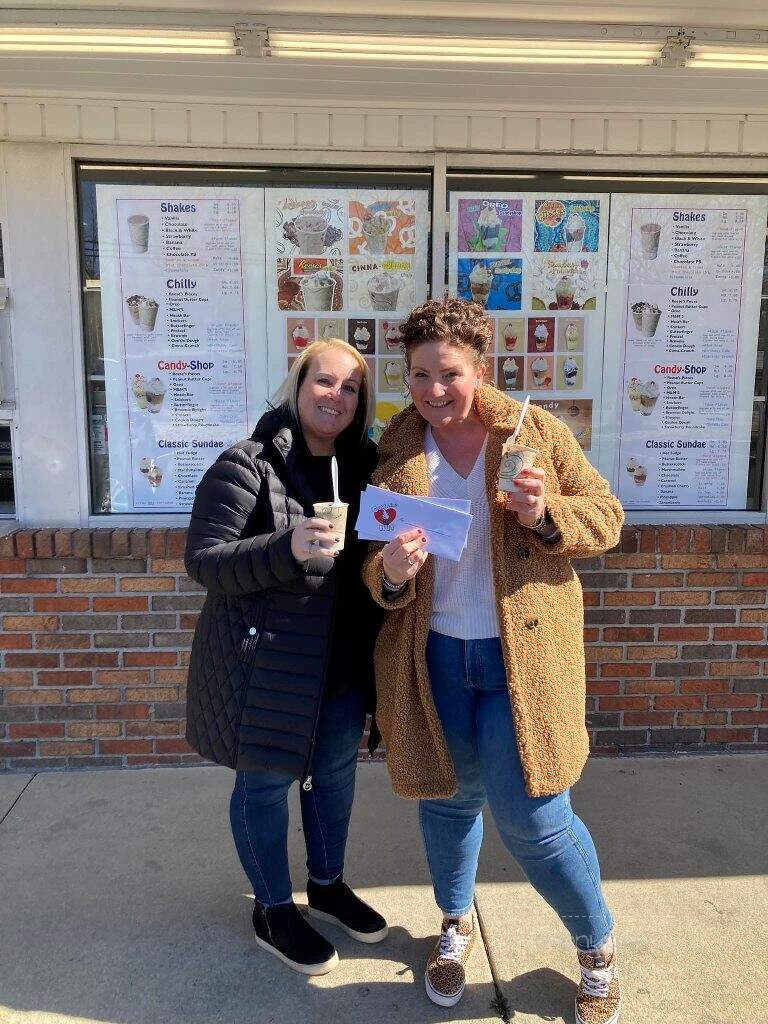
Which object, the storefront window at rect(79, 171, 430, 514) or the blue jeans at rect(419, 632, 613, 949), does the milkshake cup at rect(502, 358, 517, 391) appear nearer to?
the storefront window at rect(79, 171, 430, 514)

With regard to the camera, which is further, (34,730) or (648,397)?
(648,397)

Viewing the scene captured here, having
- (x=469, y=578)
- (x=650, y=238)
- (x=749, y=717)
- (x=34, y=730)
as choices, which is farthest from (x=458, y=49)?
(x=34, y=730)

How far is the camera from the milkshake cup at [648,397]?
3.66m

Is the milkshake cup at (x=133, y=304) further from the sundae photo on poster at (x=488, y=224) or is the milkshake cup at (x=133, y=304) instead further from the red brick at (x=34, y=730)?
the red brick at (x=34, y=730)

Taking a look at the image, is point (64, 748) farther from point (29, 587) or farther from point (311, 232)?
point (311, 232)

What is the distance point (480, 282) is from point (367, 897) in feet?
8.33

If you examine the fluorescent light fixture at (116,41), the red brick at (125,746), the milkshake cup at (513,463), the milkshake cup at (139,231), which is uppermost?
the fluorescent light fixture at (116,41)

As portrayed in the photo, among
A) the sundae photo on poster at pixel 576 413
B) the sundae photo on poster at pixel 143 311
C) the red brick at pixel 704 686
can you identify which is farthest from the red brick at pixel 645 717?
the sundae photo on poster at pixel 143 311

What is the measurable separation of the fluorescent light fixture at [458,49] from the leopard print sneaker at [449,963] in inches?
108

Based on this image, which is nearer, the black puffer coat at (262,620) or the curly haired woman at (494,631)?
the curly haired woman at (494,631)

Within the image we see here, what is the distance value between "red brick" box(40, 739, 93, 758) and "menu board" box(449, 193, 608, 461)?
248 centimetres

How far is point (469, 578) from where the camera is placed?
2098 mm

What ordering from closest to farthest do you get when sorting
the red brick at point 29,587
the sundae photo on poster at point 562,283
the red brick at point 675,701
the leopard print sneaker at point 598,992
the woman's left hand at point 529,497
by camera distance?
the woman's left hand at point 529,497 < the leopard print sneaker at point 598,992 < the red brick at point 29,587 < the sundae photo on poster at point 562,283 < the red brick at point 675,701

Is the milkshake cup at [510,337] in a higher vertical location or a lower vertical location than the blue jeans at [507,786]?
higher
